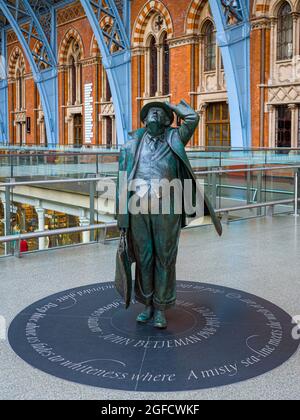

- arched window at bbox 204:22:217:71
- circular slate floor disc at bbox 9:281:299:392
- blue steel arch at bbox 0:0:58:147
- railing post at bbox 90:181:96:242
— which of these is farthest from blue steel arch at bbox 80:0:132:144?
circular slate floor disc at bbox 9:281:299:392

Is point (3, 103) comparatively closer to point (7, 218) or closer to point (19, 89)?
point (19, 89)

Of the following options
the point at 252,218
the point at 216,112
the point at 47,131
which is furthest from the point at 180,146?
the point at 47,131

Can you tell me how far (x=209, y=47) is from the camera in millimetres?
19672

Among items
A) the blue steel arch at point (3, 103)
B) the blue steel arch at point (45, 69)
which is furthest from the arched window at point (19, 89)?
the blue steel arch at point (45, 69)

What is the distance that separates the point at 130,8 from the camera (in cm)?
2239

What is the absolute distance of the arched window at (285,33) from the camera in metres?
16.3

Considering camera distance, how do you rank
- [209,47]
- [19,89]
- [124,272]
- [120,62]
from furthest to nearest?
[19,89], [120,62], [209,47], [124,272]

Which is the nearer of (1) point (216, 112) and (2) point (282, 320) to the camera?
(2) point (282, 320)

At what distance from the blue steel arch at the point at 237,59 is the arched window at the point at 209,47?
2333mm

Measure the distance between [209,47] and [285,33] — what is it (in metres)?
3.83

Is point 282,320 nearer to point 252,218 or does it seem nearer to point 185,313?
point 185,313

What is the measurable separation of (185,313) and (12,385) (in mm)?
1531

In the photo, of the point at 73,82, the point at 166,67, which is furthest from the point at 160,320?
the point at 73,82

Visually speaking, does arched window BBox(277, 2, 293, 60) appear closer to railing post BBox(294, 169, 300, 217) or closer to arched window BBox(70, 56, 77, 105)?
railing post BBox(294, 169, 300, 217)
